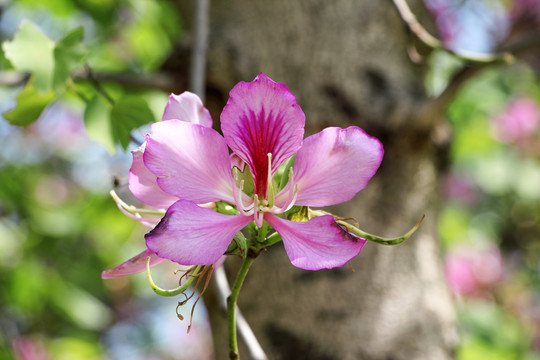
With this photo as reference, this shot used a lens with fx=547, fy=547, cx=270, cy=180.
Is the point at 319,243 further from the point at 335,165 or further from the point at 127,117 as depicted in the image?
the point at 127,117

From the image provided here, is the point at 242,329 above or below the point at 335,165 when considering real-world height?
below

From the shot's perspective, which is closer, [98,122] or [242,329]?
[242,329]

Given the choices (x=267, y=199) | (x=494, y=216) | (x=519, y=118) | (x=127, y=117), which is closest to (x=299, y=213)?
(x=267, y=199)

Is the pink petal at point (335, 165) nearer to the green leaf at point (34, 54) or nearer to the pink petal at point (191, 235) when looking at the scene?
the pink petal at point (191, 235)

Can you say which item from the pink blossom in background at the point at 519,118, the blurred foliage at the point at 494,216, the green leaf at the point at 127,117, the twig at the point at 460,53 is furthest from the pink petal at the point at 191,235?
the pink blossom in background at the point at 519,118

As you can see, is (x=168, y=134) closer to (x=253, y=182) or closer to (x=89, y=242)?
(x=253, y=182)

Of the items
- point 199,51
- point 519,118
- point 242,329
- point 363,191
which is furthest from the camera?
point 519,118
